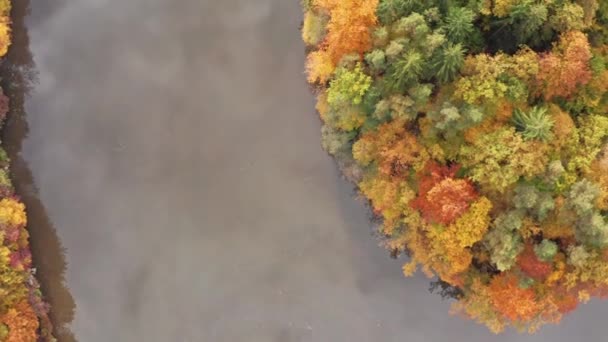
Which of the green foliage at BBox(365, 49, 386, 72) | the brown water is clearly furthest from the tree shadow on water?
the green foliage at BBox(365, 49, 386, 72)

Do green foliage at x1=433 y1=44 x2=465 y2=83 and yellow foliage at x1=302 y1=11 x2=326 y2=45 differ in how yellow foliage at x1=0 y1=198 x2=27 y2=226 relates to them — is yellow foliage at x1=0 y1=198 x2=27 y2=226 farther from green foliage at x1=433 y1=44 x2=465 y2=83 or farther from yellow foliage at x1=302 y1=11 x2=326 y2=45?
green foliage at x1=433 y1=44 x2=465 y2=83

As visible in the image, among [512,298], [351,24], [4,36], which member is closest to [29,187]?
[4,36]

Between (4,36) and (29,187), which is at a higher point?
(4,36)

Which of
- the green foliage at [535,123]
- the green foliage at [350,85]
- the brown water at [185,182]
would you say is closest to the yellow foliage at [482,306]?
the brown water at [185,182]

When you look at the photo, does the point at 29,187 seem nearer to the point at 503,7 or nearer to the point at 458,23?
the point at 458,23

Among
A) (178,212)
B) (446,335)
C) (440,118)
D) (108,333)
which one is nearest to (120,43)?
(178,212)

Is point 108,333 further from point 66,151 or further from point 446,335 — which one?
point 446,335
